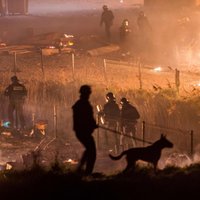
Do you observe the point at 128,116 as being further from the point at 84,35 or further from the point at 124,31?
the point at 84,35

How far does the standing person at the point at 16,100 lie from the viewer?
17.1m

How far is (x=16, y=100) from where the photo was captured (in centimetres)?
1739

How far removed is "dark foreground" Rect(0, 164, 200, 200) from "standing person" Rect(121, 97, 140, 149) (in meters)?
4.67

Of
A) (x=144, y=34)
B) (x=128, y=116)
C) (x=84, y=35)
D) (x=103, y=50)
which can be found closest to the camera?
(x=128, y=116)

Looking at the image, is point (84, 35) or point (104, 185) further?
point (84, 35)

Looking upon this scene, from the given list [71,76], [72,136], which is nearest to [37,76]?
[71,76]

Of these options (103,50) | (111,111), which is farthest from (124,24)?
(111,111)

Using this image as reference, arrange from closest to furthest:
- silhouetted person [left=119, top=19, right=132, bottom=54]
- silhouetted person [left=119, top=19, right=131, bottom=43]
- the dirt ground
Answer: the dirt ground → silhouetted person [left=119, top=19, right=131, bottom=43] → silhouetted person [left=119, top=19, right=132, bottom=54]

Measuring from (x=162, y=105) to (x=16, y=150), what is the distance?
184 inches

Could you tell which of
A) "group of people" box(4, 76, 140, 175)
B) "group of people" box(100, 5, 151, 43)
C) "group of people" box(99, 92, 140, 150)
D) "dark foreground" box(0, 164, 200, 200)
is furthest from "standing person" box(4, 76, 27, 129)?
"group of people" box(100, 5, 151, 43)

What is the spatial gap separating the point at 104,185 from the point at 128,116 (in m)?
5.75

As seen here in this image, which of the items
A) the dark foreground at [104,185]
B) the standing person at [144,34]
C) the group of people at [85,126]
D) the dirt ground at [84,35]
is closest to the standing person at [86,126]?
the group of people at [85,126]

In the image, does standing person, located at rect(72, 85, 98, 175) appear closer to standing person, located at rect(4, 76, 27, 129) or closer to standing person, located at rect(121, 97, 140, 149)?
standing person, located at rect(121, 97, 140, 149)

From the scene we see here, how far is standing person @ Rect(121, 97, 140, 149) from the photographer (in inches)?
591
